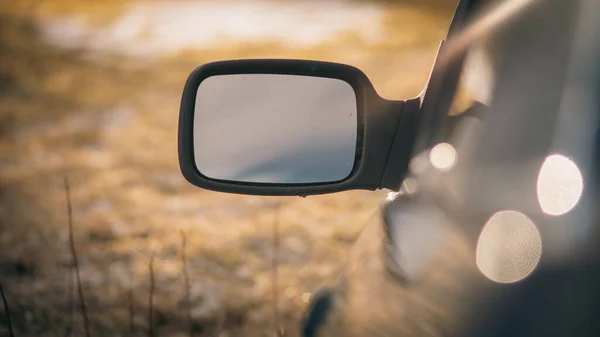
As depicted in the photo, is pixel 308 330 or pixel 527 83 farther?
pixel 308 330

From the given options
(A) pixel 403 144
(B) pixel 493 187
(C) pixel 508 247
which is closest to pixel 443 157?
(A) pixel 403 144

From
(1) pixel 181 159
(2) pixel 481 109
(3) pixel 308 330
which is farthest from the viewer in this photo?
(3) pixel 308 330

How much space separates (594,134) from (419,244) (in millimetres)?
611

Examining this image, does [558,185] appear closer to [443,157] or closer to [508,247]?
[508,247]

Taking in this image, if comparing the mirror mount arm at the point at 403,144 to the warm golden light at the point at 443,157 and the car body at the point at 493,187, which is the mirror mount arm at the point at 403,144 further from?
the warm golden light at the point at 443,157

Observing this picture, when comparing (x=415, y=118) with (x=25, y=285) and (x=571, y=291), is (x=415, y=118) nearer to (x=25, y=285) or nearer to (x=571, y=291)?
(x=571, y=291)

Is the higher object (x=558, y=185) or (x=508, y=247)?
(x=558, y=185)

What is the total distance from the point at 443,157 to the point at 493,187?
1.33 ft

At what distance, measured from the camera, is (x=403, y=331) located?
1.55 meters

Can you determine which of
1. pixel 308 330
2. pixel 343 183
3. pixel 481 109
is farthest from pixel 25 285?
pixel 481 109

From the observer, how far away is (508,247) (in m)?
1.14

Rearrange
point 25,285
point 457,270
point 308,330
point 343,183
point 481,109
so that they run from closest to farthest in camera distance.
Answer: point 457,270
point 481,109
point 343,183
point 308,330
point 25,285

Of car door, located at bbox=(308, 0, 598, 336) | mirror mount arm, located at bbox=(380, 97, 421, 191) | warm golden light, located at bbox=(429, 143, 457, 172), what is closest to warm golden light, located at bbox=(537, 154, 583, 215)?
car door, located at bbox=(308, 0, 598, 336)

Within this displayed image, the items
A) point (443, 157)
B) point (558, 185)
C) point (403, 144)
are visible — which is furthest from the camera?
point (403, 144)
